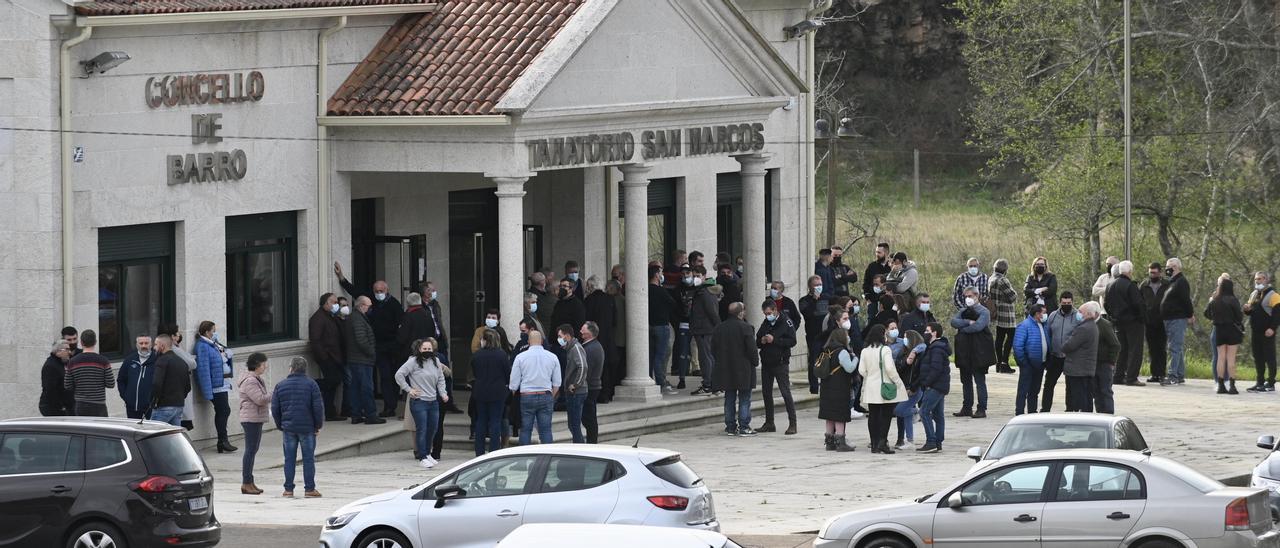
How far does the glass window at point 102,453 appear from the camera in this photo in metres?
15.2

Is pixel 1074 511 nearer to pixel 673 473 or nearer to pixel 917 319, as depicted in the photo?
pixel 673 473

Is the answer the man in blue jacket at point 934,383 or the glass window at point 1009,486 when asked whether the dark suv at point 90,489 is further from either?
the man in blue jacket at point 934,383

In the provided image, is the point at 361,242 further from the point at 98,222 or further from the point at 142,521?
the point at 142,521

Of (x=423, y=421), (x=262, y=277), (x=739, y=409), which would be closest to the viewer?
(x=423, y=421)

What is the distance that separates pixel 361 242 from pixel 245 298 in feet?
9.72

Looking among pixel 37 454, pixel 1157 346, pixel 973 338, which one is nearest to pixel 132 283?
pixel 37 454

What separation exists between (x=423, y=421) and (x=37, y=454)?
23.5ft

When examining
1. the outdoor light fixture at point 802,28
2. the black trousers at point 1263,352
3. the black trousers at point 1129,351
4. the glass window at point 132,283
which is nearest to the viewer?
the glass window at point 132,283

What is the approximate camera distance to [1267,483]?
18.2 metres

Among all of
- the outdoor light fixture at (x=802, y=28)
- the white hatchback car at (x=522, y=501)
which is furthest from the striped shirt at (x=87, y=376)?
the outdoor light fixture at (x=802, y=28)

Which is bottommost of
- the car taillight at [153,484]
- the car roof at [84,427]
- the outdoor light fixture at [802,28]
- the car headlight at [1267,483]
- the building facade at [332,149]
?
the car headlight at [1267,483]

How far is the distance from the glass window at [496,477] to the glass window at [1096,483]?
4133 mm

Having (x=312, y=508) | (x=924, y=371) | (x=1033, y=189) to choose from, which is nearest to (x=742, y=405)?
(x=924, y=371)

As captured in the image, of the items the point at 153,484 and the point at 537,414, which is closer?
the point at 153,484
